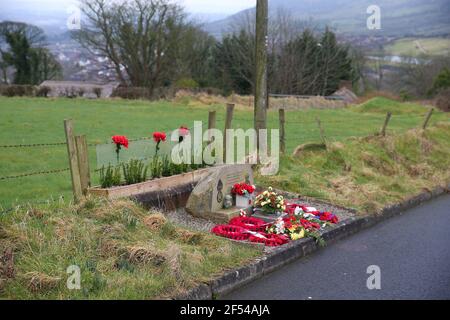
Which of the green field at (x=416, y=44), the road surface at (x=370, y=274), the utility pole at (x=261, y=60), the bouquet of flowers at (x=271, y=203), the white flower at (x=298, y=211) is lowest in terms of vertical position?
the road surface at (x=370, y=274)

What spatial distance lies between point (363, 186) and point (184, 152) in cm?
496

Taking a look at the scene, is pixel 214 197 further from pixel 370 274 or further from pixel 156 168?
pixel 370 274

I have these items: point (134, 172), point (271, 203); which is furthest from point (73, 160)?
point (271, 203)

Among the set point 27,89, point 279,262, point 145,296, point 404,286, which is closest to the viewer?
point 145,296

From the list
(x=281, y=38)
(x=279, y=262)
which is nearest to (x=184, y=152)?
(x=279, y=262)

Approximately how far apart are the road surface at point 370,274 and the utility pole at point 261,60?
4328mm

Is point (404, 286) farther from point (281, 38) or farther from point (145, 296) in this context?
point (281, 38)

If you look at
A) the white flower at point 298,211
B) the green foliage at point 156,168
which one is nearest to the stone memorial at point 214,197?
the green foliage at point 156,168

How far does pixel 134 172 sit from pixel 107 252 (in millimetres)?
3340

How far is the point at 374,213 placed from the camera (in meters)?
12.7

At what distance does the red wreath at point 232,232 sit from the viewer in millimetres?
9633

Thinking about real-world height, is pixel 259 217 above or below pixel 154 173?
below

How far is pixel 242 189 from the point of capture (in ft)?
36.8

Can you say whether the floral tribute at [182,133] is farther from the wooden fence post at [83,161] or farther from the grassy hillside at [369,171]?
the wooden fence post at [83,161]
